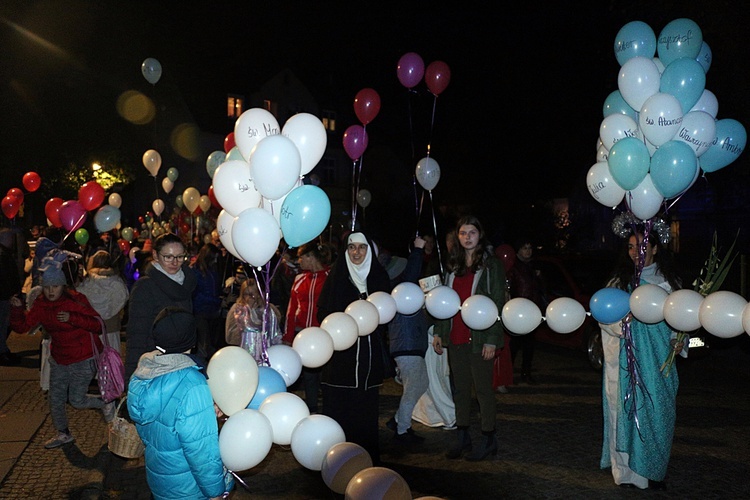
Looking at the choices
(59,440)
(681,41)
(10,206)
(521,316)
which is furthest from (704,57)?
(10,206)

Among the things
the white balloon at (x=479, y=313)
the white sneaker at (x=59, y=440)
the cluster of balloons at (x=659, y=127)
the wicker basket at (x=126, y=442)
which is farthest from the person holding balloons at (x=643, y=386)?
the white sneaker at (x=59, y=440)

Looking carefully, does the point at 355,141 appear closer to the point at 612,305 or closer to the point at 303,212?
the point at 303,212

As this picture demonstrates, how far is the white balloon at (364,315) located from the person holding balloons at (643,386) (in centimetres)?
184

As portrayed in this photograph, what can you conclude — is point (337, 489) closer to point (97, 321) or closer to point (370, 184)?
point (97, 321)

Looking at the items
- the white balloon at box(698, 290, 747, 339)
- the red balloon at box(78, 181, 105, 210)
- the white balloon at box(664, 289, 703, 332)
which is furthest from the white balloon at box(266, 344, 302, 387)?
the red balloon at box(78, 181, 105, 210)

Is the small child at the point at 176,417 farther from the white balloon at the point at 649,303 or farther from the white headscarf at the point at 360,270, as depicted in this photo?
the white balloon at the point at 649,303

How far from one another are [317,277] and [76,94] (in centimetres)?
1980

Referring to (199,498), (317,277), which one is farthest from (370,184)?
(199,498)

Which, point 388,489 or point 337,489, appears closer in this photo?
point 388,489

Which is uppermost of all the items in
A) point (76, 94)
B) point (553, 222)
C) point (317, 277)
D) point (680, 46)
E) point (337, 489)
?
point (76, 94)

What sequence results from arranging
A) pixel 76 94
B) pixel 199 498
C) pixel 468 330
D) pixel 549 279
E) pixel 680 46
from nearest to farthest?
pixel 199 498 < pixel 680 46 < pixel 468 330 < pixel 549 279 < pixel 76 94

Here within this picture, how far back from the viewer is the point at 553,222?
22797 mm

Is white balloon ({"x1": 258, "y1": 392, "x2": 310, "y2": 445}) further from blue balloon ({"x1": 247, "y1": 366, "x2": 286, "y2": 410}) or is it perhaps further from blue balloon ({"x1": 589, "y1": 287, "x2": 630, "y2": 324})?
blue balloon ({"x1": 589, "y1": 287, "x2": 630, "y2": 324})

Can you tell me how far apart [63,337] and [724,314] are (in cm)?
527
